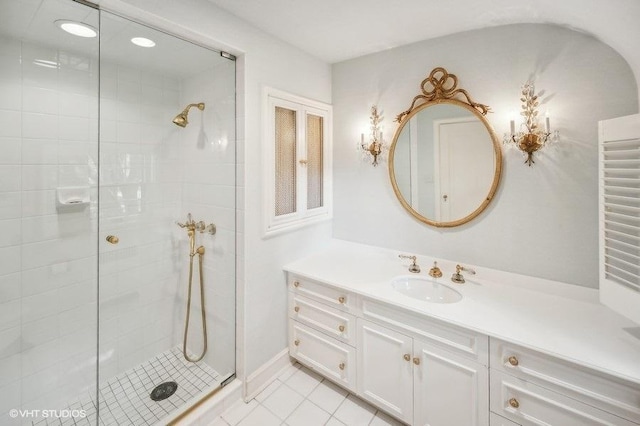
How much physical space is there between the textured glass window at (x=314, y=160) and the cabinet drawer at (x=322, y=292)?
0.65 meters

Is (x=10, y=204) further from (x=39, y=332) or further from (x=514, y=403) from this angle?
(x=514, y=403)

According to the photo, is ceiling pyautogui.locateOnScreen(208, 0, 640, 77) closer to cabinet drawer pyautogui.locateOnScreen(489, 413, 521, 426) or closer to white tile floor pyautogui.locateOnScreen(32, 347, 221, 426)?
cabinet drawer pyautogui.locateOnScreen(489, 413, 521, 426)

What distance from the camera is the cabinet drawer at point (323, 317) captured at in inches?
70.0

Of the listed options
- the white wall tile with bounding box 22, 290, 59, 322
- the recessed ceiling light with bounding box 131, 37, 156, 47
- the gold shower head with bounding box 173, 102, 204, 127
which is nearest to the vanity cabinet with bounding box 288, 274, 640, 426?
the gold shower head with bounding box 173, 102, 204, 127

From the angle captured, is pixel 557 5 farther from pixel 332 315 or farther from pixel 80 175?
pixel 80 175

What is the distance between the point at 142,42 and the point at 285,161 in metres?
1.11

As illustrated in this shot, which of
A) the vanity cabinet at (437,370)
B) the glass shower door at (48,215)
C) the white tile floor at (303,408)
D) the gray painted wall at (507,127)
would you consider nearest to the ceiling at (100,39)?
the glass shower door at (48,215)

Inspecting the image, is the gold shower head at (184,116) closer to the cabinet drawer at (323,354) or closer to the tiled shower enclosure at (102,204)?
the tiled shower enclosure at (102,204)

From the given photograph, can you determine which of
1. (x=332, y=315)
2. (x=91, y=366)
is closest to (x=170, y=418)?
(x=91, y=366)

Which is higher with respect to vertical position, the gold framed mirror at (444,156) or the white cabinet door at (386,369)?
the gold framed mirror at (444,156)

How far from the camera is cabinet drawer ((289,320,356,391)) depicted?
1782 mm

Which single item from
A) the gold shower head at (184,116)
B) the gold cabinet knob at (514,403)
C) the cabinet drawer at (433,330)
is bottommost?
the gold cabinet knob at (514,403)

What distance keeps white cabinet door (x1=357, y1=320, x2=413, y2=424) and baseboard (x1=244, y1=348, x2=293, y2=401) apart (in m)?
0.65

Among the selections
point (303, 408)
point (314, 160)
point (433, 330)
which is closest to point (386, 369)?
point (433, 330)
